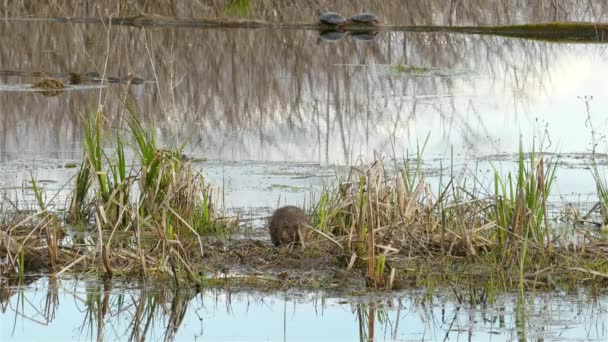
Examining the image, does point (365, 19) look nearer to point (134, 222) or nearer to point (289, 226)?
point (289, 226)

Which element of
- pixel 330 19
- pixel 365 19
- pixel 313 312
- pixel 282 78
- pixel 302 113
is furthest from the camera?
pixel 330 19

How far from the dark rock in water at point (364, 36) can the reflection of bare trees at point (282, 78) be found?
29cm

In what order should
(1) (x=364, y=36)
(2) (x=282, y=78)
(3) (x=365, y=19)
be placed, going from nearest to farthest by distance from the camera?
(2) (x=282, y=78)
(1) (x=364, y=36)
(3) (x=365, y=19)

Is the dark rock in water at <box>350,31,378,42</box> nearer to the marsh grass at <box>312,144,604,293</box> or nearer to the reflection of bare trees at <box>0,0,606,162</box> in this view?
the reflection of bare trees at <box>0,0,606,162</box>

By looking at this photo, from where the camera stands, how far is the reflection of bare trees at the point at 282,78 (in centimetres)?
1095

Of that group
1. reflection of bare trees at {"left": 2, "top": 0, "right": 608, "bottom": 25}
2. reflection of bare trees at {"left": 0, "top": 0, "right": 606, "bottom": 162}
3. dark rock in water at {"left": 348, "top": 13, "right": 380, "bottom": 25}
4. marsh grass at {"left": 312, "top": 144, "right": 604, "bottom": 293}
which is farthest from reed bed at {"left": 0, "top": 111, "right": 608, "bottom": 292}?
reflection of bare trees at {"left": 2, "top": 0, "right": 608, "bottom": 25}

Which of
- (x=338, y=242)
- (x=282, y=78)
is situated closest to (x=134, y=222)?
(x=338, y=242)

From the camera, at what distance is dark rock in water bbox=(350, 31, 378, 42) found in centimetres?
2167

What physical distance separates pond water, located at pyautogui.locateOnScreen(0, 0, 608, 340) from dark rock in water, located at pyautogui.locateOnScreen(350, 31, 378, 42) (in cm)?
29

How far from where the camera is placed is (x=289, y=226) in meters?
6.41

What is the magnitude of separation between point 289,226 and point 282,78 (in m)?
9.07

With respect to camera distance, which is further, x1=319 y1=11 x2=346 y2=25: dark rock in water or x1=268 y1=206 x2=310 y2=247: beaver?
x1=319 y1=11 x2=346 y2=25: dark rock in water

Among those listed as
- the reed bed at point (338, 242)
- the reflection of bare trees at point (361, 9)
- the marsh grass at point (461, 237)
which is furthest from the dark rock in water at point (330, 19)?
the marsh grass at point (461, 237)

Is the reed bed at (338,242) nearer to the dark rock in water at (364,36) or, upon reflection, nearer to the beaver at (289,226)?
the beaver at (289,226)
